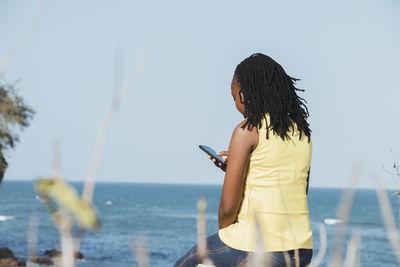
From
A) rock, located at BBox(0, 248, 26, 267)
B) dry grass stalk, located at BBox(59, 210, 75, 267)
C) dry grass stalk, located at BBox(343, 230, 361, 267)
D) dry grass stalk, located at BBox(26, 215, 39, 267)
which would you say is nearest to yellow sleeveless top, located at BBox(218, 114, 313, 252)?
dry grass stalk, located at BBox(343, 230, 361, 267)

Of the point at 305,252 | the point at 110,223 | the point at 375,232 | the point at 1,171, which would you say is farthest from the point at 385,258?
the point at 305,252

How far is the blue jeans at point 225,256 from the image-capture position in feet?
5.86

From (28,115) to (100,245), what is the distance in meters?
18.1

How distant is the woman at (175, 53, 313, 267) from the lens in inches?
70.9

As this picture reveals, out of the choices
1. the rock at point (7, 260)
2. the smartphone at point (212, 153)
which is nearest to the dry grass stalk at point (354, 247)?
the smartphone at point (212, 153)

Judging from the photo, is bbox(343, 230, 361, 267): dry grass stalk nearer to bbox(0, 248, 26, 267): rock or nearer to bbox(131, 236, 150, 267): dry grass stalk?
bbox(131, 236, 150, 267): dry grass stalk

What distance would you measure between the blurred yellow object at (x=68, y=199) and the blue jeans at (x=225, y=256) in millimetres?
1333

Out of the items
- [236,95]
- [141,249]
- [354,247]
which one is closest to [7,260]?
[236,95]

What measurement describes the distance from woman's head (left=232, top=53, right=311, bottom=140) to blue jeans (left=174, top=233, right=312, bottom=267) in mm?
397

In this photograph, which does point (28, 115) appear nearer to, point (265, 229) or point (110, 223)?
point (265, 229)

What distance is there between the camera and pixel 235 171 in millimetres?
1843

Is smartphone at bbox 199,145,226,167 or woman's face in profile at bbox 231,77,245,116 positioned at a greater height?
woman's face in profile at bbox 231,77,245,116

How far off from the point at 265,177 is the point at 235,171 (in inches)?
4.2

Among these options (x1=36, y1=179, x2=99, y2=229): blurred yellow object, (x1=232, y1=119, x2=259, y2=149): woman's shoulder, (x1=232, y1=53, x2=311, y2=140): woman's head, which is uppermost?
(x1=232, y1=53, x2=311, y2=140): woman's head
